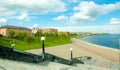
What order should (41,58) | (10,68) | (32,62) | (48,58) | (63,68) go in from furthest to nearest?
(48,58)
(41,58)
(32,62)
(63,68)
(10,68)

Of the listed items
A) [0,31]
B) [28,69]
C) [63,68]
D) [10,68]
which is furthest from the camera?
[0,31]

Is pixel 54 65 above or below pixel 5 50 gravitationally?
below

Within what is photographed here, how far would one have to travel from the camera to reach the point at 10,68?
6969mm

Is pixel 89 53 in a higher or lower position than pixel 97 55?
lower

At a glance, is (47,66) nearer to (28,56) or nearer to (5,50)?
(28,56)

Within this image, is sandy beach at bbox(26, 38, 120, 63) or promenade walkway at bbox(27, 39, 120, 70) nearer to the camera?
promenade walkway at bbox(27, 39, 120, 70)

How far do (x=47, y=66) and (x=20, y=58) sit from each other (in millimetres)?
1332

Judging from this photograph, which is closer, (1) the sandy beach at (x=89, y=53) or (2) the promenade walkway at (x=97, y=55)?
(2) the promenade walkway at (x=97, y=55)

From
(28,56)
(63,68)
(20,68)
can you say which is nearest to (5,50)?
(28,56)

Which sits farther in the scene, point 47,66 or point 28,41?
point 28,41

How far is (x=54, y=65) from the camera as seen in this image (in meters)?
9.02

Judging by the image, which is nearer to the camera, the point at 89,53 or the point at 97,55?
the point at 97,55

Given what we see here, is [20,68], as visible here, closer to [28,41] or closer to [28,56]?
[28,56]

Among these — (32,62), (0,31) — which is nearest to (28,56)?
(32,62)
